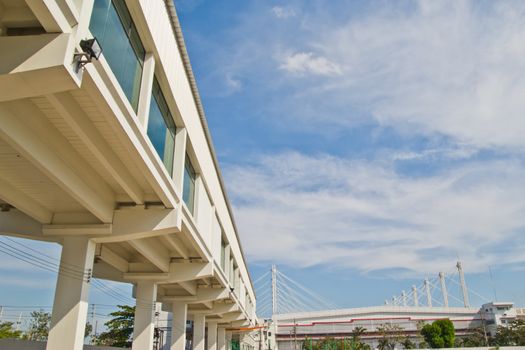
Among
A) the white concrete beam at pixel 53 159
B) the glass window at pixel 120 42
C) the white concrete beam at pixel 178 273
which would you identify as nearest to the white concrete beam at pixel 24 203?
the white concrete beam at pixel 53 159

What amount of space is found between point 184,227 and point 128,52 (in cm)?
518

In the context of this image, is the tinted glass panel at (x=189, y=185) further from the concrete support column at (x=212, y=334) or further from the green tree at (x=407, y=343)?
the green tree at (x=407, y=343)

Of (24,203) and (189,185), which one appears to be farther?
(189,185)

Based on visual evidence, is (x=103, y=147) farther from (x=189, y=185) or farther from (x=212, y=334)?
(x=212, y=334)

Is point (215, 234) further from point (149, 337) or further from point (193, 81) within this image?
point (193, 81)

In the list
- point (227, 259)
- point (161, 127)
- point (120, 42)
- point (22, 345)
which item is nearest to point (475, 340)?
point (227, 259)

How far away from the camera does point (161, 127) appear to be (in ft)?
27.2

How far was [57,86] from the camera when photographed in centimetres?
430

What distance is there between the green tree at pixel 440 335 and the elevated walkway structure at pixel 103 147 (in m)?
52.7

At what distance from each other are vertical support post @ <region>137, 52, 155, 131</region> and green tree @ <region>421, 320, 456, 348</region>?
2362 inches

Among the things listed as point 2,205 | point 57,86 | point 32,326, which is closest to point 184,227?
point 2,205

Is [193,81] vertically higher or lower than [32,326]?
higher

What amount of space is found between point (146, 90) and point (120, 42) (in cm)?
103

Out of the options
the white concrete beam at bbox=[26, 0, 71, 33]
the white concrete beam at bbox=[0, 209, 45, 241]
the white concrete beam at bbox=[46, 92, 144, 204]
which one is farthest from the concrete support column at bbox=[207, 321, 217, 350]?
the white concrete beam at bbox=[26, 0, 71, 33]
